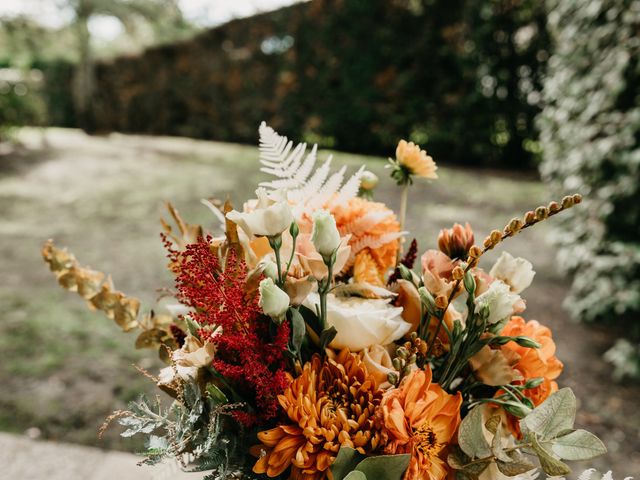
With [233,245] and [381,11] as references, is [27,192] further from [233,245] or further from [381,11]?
[233,245]

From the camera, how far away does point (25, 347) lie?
3615mm

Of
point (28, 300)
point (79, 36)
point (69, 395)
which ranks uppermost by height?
point (79, 36)

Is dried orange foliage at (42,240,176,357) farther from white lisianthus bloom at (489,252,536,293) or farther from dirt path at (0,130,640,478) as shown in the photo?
dirt path at (0,130,640,478)

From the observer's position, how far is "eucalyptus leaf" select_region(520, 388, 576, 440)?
790 millimetres

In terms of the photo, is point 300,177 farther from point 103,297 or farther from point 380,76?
point 380,76

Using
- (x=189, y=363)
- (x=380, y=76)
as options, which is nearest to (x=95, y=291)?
(x=189, y=363)

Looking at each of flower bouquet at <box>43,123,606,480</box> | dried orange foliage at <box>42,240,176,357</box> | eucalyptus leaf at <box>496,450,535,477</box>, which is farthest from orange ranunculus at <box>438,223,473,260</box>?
dried orange foliage at <box>42,240,176,357</box>

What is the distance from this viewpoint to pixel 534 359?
34.6 inches

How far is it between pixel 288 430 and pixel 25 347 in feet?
11.3

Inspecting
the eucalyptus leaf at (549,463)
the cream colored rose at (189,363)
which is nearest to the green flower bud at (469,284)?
the eucalyptus leaf at (549,463)

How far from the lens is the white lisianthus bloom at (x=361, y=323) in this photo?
0.81m

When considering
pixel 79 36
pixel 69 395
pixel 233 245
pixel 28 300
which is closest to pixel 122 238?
pixel 28 300

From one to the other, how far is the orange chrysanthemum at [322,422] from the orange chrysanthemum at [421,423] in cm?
3

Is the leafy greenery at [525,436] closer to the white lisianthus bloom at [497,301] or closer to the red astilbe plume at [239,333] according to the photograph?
the white lisianthus bloom at [497,301]
